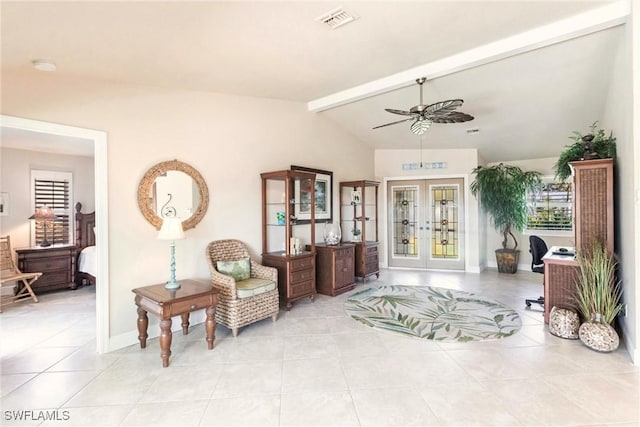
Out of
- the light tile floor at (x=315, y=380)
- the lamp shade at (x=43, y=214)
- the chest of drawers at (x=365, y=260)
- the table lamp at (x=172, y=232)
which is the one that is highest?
the lamp shade at (x=43, y=214)

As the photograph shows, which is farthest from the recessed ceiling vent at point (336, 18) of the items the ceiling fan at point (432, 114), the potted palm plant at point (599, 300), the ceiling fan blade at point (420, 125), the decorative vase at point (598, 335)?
the decorative vase at point (598, 335)

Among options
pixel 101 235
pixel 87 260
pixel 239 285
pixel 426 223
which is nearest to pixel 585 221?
pixel 426 223

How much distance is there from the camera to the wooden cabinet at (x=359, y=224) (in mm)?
5785

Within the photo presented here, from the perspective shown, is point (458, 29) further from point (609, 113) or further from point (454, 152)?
point (454, 152)

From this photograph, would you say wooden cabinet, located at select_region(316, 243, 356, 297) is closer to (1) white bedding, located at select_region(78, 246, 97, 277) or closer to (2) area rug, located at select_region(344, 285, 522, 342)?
(2) area rug, located at select_region(344, 285, 522, 342)

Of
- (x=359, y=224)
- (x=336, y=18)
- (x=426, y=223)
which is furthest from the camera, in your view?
(x=426, y=223)

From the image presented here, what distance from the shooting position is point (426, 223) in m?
7.16

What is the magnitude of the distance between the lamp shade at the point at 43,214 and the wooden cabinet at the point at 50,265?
513 mm

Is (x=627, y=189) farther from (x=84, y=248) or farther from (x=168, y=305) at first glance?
(x=84, y=248)

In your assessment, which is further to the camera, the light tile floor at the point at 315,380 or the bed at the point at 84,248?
the bed at the point at 84,248

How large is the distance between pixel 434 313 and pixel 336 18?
11.9 ft

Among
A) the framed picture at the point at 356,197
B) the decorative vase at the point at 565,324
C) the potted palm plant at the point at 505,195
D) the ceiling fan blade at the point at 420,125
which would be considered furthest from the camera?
the potted palm plant at the point at 505,195

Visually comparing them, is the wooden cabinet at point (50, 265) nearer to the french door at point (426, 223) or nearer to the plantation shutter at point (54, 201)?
the plantation shutter at point (54, 201)

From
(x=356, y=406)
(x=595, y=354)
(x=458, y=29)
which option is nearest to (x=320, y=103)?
(x=458, y=29)
